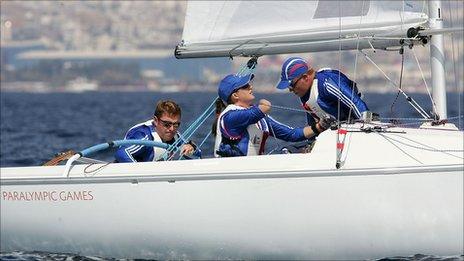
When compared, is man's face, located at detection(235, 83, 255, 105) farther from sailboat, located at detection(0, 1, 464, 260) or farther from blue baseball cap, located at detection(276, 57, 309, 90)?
sailboat, located at detection(0, 1, 464, 260)

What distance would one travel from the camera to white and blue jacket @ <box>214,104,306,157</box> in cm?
887

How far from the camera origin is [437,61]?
29.5ft

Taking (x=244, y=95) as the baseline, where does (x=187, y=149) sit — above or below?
below

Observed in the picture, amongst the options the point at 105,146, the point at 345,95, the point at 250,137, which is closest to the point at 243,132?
the point at 250,137

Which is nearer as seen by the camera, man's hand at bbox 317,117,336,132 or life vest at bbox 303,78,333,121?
man's hand at bbox 317,117,336,132

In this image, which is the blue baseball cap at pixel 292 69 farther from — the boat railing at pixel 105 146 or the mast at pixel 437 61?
the boat railing at pixel 105 146

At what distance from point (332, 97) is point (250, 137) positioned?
66cm

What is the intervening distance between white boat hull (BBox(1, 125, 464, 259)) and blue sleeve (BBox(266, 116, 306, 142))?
2.17ft

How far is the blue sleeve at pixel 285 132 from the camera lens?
9.20m

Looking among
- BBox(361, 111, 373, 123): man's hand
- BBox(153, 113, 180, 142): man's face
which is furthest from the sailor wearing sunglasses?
BBox(361, 111, 373, 123): man's hand

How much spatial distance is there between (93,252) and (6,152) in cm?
972

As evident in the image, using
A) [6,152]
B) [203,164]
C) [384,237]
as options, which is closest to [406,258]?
[384,237]

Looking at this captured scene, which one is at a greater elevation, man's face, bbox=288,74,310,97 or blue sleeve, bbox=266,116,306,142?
man's face, bbox=288,74,310,97

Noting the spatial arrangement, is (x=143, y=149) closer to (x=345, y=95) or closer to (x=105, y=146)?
(x=105, y=146)
